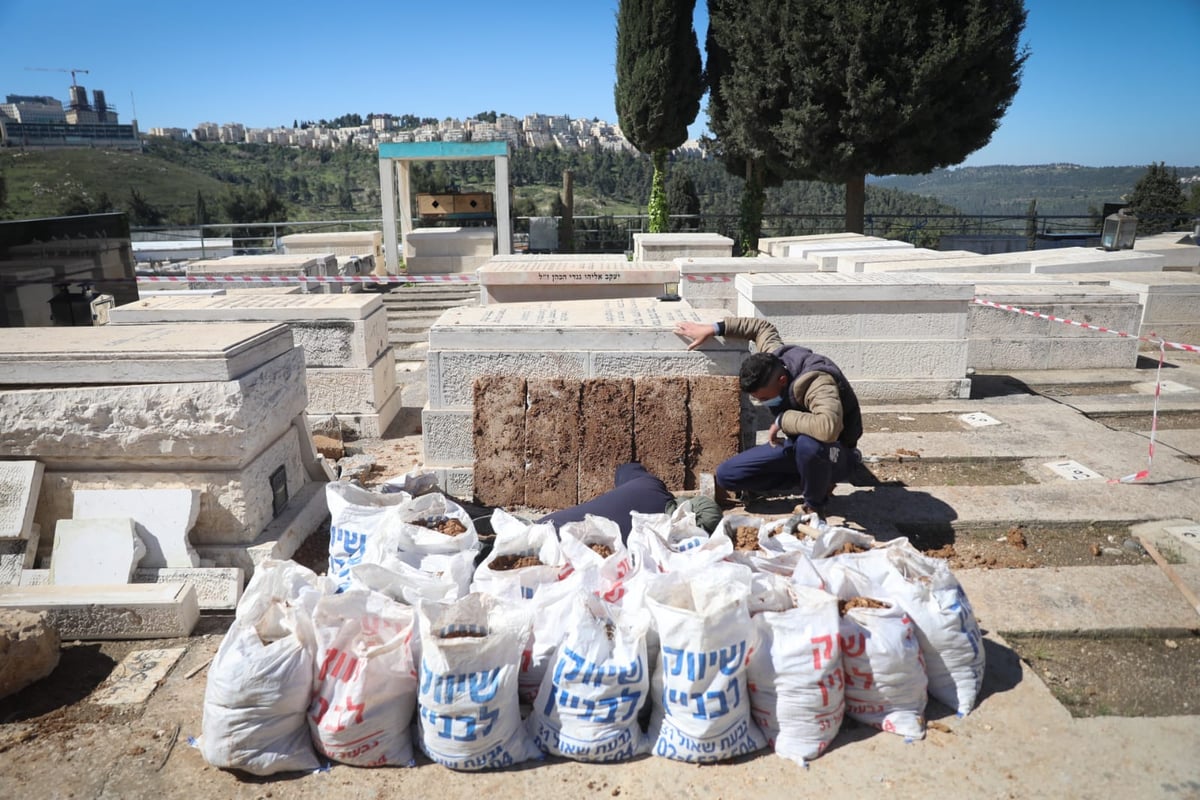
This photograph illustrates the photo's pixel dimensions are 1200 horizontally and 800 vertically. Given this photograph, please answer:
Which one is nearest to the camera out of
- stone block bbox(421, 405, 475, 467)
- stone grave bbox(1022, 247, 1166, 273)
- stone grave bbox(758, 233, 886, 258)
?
stone block bbox(421, 405, 475, 467)

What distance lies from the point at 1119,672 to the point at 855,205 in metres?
17.7

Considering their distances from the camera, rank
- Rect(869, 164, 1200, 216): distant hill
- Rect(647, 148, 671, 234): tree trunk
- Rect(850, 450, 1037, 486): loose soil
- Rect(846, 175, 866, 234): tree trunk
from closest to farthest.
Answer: Rect(850, 450, 1037, 486): loose soil
Rect(846, 175, 866, 234): tree trunk
Rect(647, 148, 671, 234): tree trunk
Rect(869, 164, 1200, 216): distant hill

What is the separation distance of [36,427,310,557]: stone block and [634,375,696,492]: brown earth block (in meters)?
2.36

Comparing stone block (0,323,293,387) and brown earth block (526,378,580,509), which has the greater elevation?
stone block (0,323,293,387)

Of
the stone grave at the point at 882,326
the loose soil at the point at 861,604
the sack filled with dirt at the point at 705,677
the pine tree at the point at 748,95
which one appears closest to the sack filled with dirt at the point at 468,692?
the sack filled with dirt at the point at 705,677

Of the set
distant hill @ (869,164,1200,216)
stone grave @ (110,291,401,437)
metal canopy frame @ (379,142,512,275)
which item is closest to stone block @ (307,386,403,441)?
stone grave @ (110,291,401,437)

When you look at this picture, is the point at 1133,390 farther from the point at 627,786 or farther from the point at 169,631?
the point at 169,631

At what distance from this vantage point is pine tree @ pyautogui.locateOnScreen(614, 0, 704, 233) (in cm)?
2114

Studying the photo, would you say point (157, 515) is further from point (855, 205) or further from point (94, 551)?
point (855, 205)

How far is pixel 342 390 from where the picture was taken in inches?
280

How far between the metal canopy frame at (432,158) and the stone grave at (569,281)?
9.47m

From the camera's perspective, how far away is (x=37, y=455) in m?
4.29

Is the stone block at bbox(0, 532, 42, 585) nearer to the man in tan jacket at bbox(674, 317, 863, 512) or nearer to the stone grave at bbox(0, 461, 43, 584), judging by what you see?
the stone grave at bbox(0, 461, 43, 584)

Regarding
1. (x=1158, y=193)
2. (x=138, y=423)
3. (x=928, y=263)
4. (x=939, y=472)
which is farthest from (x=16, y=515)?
(x=1158, y=193)
